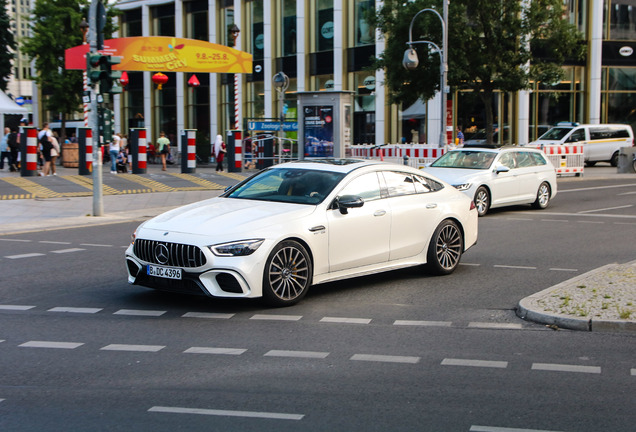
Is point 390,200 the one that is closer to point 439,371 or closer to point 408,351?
point 408,351

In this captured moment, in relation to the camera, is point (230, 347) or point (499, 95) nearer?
point (230, 347)

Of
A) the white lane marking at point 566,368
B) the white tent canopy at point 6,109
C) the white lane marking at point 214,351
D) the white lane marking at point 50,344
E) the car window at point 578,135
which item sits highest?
the white tent canopy at point 6,109

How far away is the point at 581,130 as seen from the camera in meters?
38.6

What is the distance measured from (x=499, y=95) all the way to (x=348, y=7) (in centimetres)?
959

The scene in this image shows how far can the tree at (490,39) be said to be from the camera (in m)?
33.5

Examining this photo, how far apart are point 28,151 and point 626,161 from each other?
23.3 metres

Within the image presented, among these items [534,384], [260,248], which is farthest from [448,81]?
[534,384]

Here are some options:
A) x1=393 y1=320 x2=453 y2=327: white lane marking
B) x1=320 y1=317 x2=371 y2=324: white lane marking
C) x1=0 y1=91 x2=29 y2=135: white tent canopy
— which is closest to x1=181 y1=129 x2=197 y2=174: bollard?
x1=0 y1=91 x2=29 y2=135: white tent canopy

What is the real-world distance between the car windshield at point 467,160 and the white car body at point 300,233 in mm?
8189

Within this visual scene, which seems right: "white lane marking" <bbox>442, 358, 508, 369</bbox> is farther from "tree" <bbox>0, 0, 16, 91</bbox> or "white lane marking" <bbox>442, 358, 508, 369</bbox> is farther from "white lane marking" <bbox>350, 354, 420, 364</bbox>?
"tree" <bbox>0, 0, 16, 91</bbox>

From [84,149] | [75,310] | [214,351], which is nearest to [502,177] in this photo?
[75,310]

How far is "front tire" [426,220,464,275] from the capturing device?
34.8 feet

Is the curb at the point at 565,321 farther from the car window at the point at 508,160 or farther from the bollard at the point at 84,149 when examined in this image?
the bollard at the point at 84,149

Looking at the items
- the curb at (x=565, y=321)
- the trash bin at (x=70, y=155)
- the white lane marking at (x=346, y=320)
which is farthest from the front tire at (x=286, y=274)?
the trash bin at (x=70, y=155)
